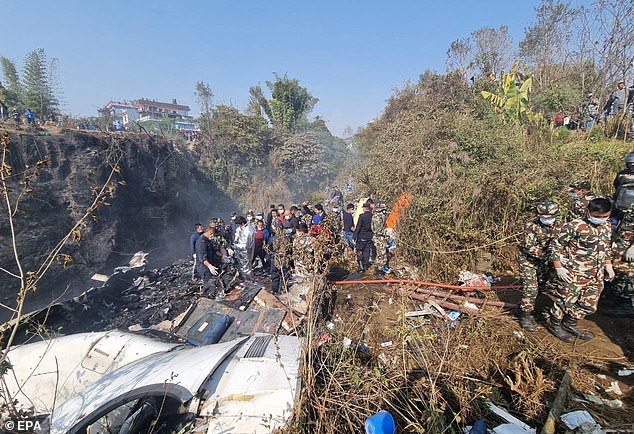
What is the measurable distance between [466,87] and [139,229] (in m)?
15.0

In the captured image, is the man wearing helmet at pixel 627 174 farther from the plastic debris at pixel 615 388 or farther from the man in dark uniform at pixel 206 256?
the man in dark uniform at pixel 206 256

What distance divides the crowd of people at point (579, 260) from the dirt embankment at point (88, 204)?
947 centimetres

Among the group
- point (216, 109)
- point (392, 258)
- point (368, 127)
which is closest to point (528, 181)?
point (392, 258)

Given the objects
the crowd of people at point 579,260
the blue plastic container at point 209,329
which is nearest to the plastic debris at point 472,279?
the crowd of people at point 579,260

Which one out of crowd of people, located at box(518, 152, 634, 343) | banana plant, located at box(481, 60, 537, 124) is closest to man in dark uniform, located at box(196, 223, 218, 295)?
crowd of people, located at box(518, 152, 634, 343)

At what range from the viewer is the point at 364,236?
6348 millimetres

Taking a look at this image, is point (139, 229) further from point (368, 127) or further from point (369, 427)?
point (369, 427)

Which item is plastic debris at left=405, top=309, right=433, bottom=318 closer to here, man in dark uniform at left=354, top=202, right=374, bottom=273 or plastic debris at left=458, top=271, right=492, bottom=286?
plastic debris at left=458, top=271, right=492, bottom=286

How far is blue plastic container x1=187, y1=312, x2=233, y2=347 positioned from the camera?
13.3ft

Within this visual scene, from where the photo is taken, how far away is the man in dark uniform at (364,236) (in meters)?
6.21

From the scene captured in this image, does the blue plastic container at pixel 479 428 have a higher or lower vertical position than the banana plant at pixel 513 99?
lower

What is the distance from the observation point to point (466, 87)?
1171 centimetres

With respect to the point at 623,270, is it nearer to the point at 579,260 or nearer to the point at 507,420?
the point at 579,260

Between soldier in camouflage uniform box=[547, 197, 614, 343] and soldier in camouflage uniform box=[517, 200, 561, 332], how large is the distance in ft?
0.38
